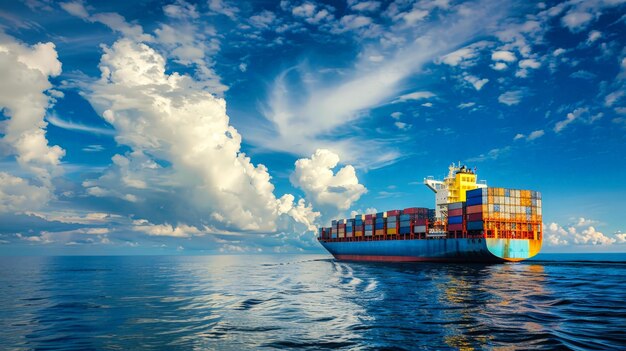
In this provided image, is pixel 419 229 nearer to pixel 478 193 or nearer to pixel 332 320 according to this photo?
pixel 478 193

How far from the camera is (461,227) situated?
8494 cm

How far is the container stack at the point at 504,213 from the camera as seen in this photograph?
261 feet

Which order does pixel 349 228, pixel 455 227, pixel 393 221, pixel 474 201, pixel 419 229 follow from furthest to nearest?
1. pixel 349 228
2. pixel 393 221
3. pixel 419 229
4. pixel 455 227
5. pixel 474 201

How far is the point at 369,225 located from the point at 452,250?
32.2 metres

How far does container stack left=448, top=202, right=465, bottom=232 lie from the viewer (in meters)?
85.8

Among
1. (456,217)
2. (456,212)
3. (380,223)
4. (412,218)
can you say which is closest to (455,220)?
(456,217)

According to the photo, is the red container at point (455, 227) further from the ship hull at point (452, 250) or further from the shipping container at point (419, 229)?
the shipping container at point (419, 229)

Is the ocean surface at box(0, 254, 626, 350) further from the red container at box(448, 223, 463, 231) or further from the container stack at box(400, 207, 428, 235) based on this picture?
the container stack at box(400, 207, 428, 235)

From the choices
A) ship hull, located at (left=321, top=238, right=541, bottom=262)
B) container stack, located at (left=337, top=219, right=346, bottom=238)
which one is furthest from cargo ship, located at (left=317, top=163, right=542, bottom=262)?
container stack, located at (left=337, top=219, right=346, bottom=238)

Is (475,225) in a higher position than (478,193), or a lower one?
lower

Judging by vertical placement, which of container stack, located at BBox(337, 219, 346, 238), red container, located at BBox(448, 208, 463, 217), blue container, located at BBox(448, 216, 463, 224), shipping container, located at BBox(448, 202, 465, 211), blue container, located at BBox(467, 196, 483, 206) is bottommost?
container stack, located at BBox(337, 219, 346, 238)

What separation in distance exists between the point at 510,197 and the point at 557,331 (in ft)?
222

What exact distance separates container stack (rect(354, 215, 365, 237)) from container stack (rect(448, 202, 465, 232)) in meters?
32.9

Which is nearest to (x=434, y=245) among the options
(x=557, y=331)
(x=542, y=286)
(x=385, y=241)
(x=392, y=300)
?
(x=385, y=241)
